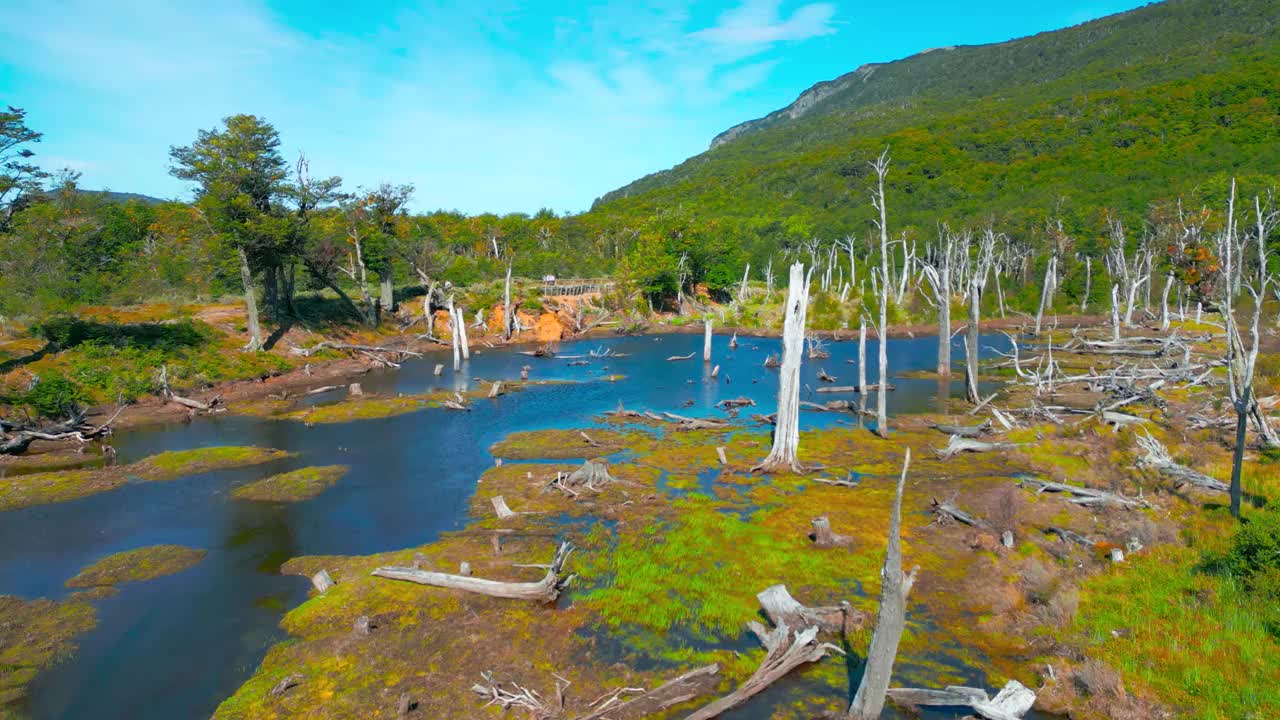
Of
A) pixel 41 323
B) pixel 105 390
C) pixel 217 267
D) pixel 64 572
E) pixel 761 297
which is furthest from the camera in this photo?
pixel 761 297

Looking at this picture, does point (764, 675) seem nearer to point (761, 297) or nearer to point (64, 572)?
point (64, 572)

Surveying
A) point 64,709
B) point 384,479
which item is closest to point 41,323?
point 384,479

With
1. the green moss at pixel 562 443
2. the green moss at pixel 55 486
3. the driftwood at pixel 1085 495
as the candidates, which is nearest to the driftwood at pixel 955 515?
the driftwood at pixel 1085 495

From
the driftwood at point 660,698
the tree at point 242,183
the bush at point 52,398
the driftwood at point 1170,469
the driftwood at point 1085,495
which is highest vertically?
the tree at point 242,183

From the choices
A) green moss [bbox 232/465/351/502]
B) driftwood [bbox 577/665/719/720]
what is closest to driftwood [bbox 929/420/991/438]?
driftwood [bbox 577/665/719/720]

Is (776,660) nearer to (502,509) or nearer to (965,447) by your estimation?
(502,509)

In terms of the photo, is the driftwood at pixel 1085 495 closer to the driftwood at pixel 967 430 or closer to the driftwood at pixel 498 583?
the driftwood at pixel 967 430
